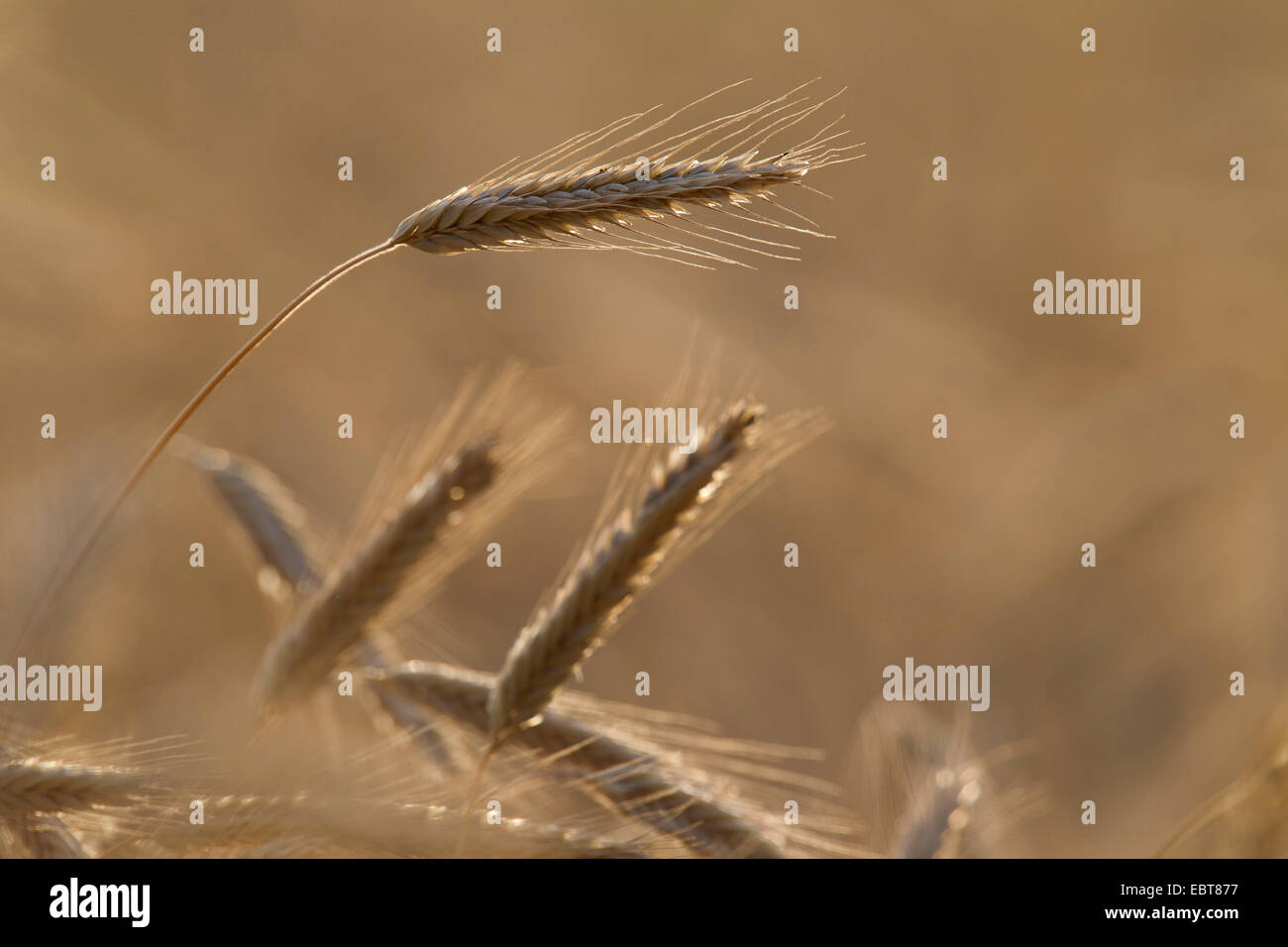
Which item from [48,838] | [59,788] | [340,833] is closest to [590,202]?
[340,833]

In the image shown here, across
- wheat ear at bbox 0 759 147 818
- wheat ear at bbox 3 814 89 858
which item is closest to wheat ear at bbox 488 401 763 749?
wheat ear at bbox 0 759 147 818

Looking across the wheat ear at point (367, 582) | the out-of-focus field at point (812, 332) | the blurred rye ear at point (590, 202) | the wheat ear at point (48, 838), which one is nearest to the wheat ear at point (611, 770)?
the wheat ear at point (367, 582)

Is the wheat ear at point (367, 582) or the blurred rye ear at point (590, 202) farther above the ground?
the blurred rye ear at point (590, 202)

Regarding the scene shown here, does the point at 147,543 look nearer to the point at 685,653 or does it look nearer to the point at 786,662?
the point at 685,653

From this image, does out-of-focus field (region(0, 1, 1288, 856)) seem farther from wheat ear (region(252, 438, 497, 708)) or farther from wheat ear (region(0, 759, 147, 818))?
wheat ear (region(0, 759, 147, 818))

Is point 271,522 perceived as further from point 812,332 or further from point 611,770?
point 812,332

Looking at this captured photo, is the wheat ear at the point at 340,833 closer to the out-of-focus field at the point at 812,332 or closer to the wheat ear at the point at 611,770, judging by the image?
the wheat ear at the point at 611,770
